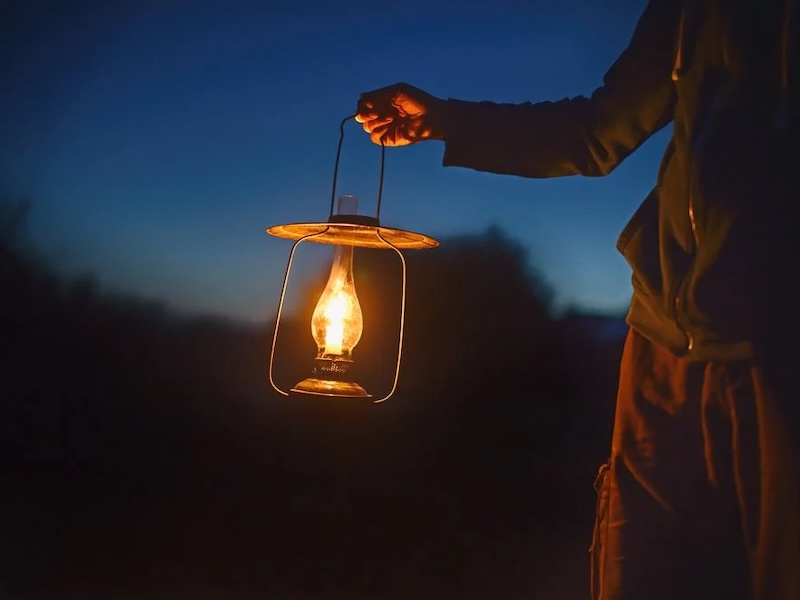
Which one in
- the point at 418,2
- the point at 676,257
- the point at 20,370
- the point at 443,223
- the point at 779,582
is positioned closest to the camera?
the point at 779,582

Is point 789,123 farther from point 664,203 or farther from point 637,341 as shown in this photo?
point 637,341

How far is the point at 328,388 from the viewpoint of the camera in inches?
49.2

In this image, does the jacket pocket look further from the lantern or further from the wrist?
the wrist

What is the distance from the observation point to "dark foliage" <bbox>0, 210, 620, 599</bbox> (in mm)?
2438

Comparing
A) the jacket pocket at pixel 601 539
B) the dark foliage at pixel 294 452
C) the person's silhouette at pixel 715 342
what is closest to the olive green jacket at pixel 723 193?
the person's silhouette at pixel 715 342

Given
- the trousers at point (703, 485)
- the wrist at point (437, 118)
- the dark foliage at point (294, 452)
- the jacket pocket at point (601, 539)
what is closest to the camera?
the trousers at point (703, 485)

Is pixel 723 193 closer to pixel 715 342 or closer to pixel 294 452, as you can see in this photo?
pixel 715 342

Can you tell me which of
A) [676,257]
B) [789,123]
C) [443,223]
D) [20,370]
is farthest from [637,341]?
[20,370]

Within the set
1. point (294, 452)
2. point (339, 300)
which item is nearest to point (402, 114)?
point (339, 300)

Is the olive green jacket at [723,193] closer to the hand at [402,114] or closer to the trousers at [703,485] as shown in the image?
the trousers at [703,485]

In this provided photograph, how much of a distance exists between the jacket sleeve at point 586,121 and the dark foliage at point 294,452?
1181mm

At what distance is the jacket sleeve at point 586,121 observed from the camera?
1076 mm

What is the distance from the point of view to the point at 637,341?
3.41 ft

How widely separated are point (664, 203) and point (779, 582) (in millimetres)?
448
